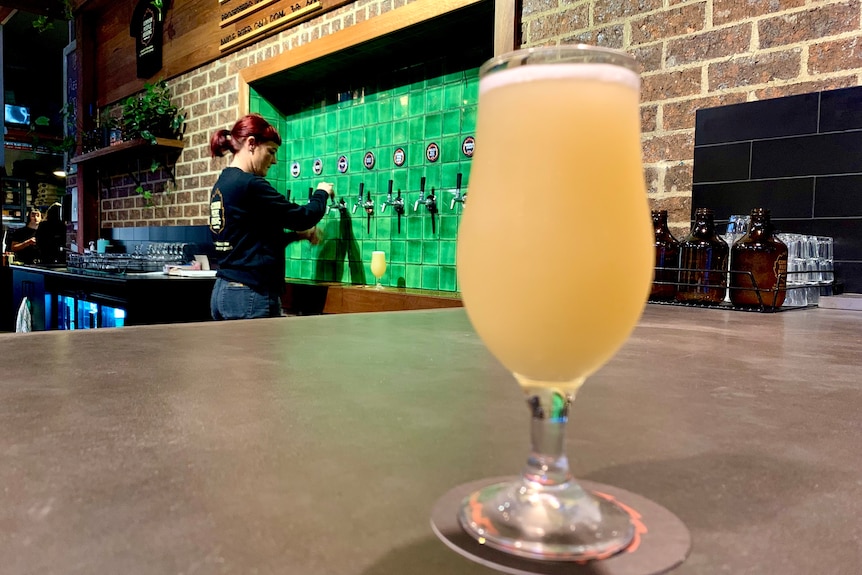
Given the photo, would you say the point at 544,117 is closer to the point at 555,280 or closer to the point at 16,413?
the point at 555,280

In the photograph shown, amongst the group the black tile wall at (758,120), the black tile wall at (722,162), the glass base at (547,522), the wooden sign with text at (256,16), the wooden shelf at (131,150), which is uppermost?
the wooden sign with text at (256,16)

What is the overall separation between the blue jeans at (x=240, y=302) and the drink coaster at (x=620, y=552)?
7.88ft

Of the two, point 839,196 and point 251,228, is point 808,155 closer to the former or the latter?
point 839,196

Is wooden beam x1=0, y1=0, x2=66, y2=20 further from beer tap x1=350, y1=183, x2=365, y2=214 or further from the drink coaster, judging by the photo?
the drink coaster

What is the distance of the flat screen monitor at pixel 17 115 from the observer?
10.5 m

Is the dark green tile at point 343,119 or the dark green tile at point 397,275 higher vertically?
the dark green tile at point 343,119

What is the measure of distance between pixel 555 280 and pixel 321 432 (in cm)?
27

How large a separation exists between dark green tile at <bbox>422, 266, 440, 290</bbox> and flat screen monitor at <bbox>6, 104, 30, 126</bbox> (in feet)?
32.9

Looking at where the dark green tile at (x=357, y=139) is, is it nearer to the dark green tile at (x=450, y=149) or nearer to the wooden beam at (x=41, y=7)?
the dark green tile at (x=450, y=149)

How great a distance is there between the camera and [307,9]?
3.71 metres

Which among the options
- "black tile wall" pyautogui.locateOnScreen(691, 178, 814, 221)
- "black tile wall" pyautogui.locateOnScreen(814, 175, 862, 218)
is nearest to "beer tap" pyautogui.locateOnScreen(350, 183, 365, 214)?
→ "black tile wall" pyautogui.locateOnScreen(691, 178, 814, 221)

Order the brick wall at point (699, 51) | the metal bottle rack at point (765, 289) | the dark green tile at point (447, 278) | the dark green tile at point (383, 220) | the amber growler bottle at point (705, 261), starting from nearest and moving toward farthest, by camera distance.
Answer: the metal bottle rack at point (765, 289)
the amber growler bottle at point (705, 261)
the brick wall at point (699, 51)
the dark green tile at point (447, 278)
the dark green tile at point (383, 220)

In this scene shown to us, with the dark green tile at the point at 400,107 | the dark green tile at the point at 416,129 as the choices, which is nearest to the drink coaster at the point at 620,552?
the dark green tile at the point at 416,129

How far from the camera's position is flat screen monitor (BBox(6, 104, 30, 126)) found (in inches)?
414
